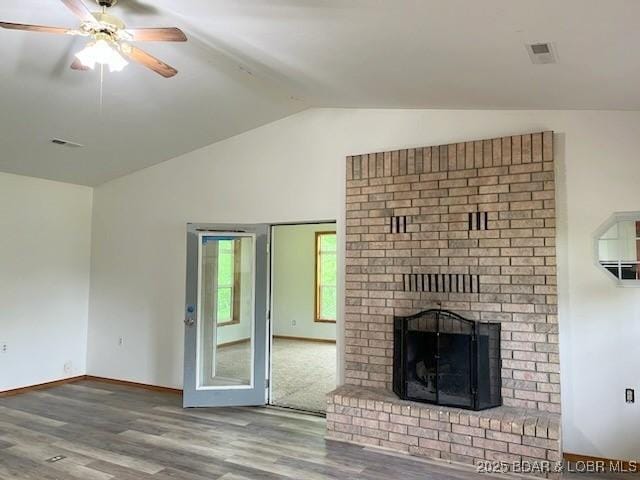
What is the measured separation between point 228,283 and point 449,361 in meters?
2.63

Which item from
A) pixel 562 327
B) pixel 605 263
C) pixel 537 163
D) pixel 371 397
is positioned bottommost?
pixel 371 397

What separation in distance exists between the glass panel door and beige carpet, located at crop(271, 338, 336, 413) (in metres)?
0.47

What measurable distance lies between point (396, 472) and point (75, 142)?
4.31 metres

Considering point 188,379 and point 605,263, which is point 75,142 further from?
point 605,263

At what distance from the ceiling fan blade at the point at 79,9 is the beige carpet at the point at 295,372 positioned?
3.55 m

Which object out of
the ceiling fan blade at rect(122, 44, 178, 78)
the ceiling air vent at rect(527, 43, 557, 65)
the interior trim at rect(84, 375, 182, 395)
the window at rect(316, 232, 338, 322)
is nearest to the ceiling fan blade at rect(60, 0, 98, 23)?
the ceiling fan blade at rect(122, 44, 178, 78)

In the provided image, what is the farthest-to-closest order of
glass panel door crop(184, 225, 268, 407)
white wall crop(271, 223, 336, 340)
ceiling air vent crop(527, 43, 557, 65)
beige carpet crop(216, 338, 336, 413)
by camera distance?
white wall crop(271, 223, 336, 340) < beige carpet crop(216, 338, 336, 413) < glass panel door crop(184, 225, 268, 407) < ceiling air vent crop(527, 43, 557, 65)

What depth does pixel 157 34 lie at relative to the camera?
2.35 m

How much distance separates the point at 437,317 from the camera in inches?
152

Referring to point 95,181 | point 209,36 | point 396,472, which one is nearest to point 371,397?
point 396,472

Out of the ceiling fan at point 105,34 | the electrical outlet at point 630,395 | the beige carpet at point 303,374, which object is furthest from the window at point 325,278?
the ceiling fan at point 105,34

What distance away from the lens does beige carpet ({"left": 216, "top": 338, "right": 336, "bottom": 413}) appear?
496 cm

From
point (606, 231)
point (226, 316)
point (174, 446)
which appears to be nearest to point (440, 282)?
point (606, 231)

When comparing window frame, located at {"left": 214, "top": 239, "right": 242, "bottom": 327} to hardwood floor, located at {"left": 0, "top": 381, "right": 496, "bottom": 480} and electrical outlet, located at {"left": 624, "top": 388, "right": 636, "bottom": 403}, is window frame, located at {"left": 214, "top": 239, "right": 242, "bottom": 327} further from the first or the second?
electrical outlet, located at {"left": 624, "top": 388, "right": 636, "bottom": 403}
